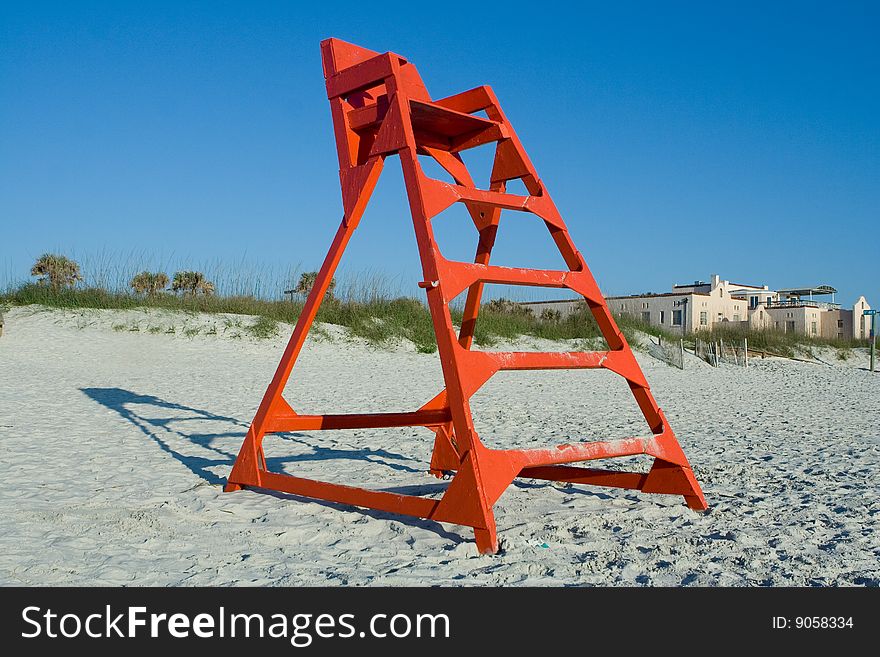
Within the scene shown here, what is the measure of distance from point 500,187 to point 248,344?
12119 millimetres

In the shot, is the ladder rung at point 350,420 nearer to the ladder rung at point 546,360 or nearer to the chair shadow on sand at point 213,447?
the chair shadow on sand at point 213,447

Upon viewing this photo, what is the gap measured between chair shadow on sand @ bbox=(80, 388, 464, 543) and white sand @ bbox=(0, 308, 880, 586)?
0.09 feet

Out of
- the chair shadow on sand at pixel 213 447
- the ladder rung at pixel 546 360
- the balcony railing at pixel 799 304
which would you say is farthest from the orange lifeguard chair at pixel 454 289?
the balcony railing at pixel 799 304

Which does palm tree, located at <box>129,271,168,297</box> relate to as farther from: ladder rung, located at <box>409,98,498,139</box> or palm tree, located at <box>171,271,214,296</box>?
ladder rung, located at <box>409,98,498,139</box>

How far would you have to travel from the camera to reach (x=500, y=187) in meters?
3.75

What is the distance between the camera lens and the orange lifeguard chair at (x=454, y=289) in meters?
2.83

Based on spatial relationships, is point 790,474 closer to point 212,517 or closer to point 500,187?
point 500,187

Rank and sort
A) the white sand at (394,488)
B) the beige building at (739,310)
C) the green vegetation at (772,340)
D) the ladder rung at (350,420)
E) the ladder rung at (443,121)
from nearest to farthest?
the white sand at (394,488)
the ladder rung at (443,121)
the ladder rung at (350,420)
the green vegetation at (772,340)
the beige building at (739,310)

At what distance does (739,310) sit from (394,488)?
44563mm

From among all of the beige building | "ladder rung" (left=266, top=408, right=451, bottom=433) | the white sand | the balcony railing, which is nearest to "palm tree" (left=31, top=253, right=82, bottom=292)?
the white sand

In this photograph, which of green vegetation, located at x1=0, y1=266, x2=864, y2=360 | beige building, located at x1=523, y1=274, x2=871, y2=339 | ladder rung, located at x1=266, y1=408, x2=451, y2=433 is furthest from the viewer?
beige building, located at x1=523, y1=274, x2=871, y2=339

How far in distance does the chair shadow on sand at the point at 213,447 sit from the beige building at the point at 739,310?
31952 millimetres

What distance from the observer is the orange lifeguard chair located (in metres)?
2.83

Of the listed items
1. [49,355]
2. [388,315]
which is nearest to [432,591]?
[49,355]
